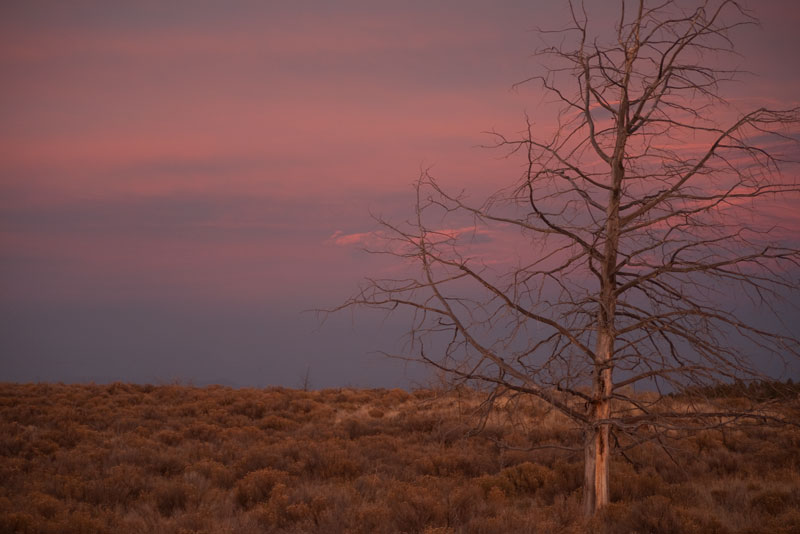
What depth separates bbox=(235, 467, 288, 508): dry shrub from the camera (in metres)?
8.78

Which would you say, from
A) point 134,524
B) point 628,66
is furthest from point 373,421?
point 628,66

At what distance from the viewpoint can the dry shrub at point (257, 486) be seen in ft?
28.8

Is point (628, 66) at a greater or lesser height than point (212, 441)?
greater

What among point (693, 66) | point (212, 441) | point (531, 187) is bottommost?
point (212, 441)

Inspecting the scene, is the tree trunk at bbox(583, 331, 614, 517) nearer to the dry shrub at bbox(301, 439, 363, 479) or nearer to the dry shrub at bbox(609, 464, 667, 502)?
the dry shrub at bbox(609, 464, 667, 502)

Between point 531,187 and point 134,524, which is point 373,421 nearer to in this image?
point 134,524

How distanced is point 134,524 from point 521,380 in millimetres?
5303

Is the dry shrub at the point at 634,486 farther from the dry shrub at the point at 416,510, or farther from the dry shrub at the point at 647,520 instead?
the dry shrub at the point at 416,510

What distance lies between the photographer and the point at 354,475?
10492mm

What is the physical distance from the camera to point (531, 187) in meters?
5.78

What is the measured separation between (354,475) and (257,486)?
2.12 meters

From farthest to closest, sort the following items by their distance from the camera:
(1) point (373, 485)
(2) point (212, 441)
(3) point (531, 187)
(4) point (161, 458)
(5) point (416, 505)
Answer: (2) point (212, 441), (4) point (161, 458), (1) point (373, 485), (5) point (416, 505), (3) point (531, 187)

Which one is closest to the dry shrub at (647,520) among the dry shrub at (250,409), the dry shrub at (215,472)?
the dry shrub at (215,472)

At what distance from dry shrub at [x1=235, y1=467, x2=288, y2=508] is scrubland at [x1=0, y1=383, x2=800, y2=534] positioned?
0.10 ft
